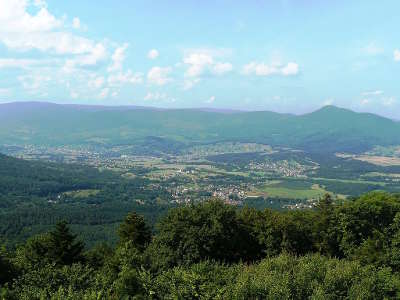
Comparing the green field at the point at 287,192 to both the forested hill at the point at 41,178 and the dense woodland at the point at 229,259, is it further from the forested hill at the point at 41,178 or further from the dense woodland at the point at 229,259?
the dense woodland at the point at 229,259

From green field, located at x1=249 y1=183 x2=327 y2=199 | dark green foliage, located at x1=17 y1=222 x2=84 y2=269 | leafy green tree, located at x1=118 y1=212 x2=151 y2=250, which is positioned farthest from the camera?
green field, located at x1=249 y1=183 x2=327 y2=199

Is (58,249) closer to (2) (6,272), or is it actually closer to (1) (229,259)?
(2) (6,272)

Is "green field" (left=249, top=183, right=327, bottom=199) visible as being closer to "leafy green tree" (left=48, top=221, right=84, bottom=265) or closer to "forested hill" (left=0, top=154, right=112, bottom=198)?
"forested hill" (left=0, top=154, right=112, bottom=198)

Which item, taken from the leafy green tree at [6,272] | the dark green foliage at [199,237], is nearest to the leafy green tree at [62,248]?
the leafy green tree at [6,272]

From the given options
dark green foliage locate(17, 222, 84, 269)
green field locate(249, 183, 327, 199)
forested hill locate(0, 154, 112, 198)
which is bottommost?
forested hill locate(0, 154, 112, 198)

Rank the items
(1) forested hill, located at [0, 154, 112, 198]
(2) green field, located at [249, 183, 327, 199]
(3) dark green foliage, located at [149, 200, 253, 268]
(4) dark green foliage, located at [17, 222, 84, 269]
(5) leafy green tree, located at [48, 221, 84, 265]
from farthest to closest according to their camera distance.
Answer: (1) forested hill, located at [0, 154, 112, 198] → (2) green field, located at [249, 183, 327, 199] → (5) leafy green tree, located at [48, 221, 84, 265] → (4) dark green foliage, located at [17, 222, 84, 269] → (3) dark green foliage, located at [149, 200, 253, 268]

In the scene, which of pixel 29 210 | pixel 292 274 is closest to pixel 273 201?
pixel 29 210

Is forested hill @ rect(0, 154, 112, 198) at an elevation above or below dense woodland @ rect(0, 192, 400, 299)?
below

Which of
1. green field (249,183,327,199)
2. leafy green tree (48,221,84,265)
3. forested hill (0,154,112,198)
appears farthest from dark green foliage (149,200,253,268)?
forested hill (0,154,112,198)
